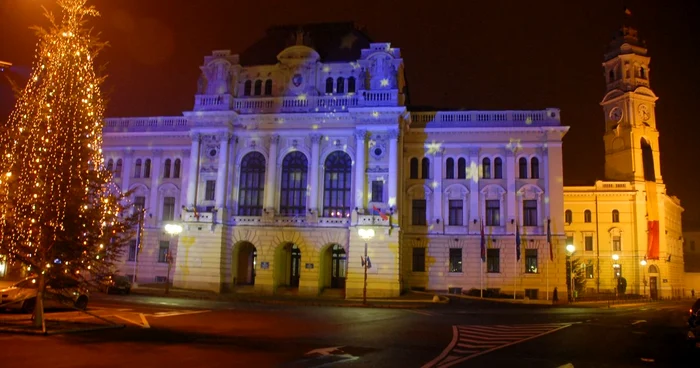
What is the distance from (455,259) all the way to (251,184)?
18394 millimetres

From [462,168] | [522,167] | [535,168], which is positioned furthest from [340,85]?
[535,168]

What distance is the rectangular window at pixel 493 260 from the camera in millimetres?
45594

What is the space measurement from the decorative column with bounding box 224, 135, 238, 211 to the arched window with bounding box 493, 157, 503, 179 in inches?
871

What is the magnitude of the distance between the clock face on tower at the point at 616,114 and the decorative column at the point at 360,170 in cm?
4138

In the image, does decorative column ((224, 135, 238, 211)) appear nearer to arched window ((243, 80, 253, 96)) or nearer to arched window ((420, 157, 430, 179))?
arched window ((243, 80, 253, 96))

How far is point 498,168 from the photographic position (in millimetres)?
47062

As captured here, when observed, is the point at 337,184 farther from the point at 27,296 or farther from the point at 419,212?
the point at 27,296

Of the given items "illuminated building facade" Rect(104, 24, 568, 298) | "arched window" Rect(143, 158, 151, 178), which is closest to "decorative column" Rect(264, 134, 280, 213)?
"illuminated building facade" Rect(104, 24, 568, 298)

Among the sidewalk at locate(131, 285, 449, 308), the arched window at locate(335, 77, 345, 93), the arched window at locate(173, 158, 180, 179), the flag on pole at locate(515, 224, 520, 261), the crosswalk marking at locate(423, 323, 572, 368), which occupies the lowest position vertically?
the sidewalk at locate(131, 285, 449, 308)

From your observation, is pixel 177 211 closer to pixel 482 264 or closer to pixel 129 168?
pixel 129 168

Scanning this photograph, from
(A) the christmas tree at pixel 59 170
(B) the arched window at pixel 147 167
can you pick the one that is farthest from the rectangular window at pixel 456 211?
(A) the christmas tree at pixel 59 170

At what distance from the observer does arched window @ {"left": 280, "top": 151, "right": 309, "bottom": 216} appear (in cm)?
4481

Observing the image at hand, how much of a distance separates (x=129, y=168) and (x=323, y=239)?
71.5 feet

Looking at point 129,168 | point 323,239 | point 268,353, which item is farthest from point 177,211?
point 268,353
